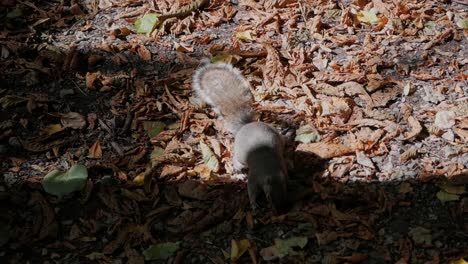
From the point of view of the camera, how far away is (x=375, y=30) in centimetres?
523

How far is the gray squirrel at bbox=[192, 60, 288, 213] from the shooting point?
372 cm

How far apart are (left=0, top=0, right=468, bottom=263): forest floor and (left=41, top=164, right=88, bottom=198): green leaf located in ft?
0.07

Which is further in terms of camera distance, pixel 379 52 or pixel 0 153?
pixel 379 52

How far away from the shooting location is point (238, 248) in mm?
3527

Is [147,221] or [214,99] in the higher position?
[214,99]

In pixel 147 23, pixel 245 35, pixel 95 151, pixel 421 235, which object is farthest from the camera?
pixel 147 23

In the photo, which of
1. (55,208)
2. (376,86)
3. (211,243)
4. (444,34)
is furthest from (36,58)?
(444,34)

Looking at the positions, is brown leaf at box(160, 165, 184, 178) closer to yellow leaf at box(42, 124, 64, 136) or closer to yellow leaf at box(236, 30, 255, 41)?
yellow leaf at box(42, 124, 64, 136)

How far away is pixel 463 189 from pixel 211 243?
170cm

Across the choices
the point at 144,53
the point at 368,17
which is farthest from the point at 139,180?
the point at 368,17

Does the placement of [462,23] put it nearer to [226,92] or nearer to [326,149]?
[326,149]

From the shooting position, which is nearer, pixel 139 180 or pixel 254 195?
pixel 254 195

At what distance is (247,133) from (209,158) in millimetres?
360

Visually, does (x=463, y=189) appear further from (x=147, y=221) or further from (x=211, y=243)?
(x=147, y=221)
